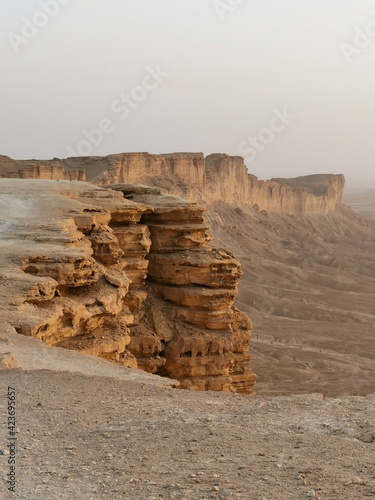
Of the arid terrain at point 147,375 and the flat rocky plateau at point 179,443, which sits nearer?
the flat rocky plateau at point 179,443

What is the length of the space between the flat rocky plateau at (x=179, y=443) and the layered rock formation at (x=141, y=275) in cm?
430

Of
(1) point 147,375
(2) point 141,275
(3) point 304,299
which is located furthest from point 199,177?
(1) point 147,375

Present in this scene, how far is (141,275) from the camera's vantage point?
50.3 feet

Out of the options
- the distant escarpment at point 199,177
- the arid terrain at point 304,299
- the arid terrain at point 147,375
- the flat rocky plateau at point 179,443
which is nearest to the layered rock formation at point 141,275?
the arid terrain at point 147,375

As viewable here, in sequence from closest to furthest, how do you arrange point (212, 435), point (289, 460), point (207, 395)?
point (289, 460) → point (212, 435) → point (207, 395)

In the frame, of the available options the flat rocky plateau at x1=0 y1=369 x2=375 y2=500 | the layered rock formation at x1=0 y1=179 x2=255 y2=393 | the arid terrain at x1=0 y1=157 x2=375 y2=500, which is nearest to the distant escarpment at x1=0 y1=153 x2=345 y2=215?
the arid terrain at x1=0 y1=157 x2=375 y2=500

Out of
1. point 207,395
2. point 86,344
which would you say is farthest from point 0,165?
point 207,395

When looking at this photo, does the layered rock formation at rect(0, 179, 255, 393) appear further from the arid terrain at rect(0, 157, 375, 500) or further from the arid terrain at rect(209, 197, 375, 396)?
the arid terrain at rect(209, 197, 375, 396)

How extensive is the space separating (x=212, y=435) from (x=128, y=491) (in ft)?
4.45

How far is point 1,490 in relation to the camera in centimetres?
490

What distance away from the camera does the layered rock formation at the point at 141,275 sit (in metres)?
12.0

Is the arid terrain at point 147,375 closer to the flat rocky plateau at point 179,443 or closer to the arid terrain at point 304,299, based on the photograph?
the flat rocky plateau at point 179,443

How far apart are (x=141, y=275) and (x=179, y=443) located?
9.58 m

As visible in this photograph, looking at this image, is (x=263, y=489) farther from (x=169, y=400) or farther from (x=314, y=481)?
(x=169, y=400)
